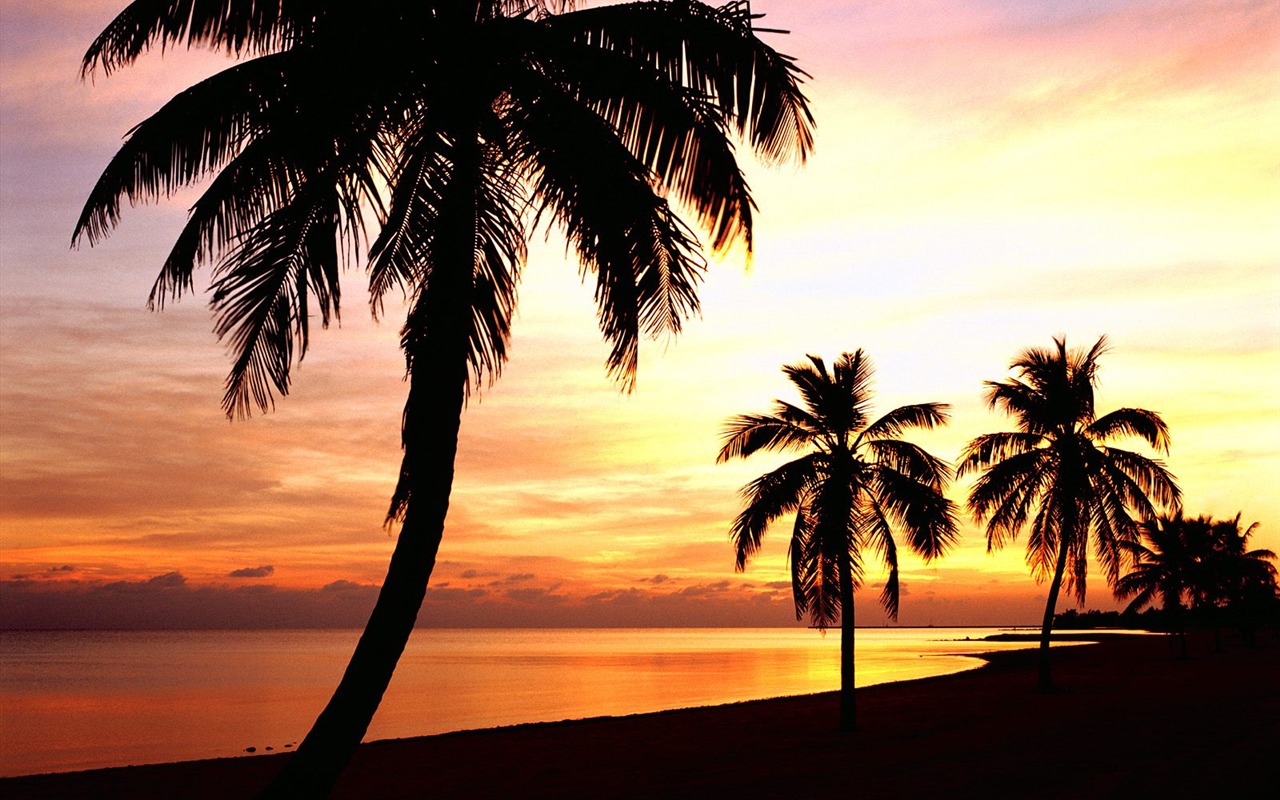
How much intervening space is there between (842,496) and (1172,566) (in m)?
41.2

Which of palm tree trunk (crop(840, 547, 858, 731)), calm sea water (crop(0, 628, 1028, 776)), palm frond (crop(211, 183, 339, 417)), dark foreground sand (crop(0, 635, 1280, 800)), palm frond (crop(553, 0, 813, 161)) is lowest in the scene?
calm sea water (crop(0, 628, 1028, 776))

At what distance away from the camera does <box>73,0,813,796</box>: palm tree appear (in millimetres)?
8547

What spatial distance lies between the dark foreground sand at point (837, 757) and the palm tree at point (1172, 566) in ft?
87.4

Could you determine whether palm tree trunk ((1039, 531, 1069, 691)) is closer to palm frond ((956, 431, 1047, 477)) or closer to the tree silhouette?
palm frond ((956, 431, 1047, 477))

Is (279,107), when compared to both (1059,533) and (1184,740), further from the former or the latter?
(1059,533)

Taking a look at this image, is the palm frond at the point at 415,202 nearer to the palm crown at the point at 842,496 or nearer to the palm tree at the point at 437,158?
the palm tree at the point at 437,158

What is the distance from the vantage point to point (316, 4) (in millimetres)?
8898

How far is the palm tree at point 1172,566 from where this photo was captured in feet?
171

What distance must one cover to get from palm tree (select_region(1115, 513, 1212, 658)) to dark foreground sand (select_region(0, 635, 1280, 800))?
2664 cm

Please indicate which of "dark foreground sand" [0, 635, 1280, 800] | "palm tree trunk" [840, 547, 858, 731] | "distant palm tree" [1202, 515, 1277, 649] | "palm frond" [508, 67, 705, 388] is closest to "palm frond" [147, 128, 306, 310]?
"palm frond" [508, 67, 705, 388]

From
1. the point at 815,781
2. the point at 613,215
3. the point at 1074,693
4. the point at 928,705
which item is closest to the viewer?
the point at 613,215

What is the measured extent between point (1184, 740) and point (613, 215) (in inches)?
564

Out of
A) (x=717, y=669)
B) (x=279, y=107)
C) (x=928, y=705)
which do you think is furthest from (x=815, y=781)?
(x=717, y=669)

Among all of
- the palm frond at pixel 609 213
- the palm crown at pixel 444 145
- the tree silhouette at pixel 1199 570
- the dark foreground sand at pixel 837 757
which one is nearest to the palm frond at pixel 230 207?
the palm crown at pixel 444 145
